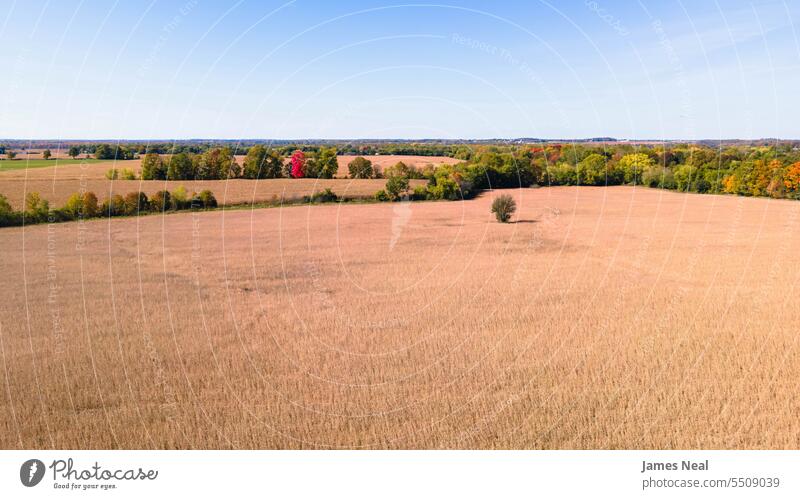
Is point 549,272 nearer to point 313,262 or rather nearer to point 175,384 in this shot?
point 313,262

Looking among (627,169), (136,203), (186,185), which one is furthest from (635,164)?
(136,203)

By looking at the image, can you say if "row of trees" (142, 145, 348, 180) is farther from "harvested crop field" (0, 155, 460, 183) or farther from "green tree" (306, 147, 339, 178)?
"harvested crop field" (0, 155, 460, 183)

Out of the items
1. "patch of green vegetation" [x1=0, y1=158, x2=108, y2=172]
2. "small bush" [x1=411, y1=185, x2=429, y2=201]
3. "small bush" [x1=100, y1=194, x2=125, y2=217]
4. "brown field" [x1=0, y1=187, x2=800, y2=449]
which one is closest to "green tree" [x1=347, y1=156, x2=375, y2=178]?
"small bush" [x1=411, y1=185, x2=429, y2=201]

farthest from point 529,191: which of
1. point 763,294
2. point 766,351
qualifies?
point 766,351

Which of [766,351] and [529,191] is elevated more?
[529,191]

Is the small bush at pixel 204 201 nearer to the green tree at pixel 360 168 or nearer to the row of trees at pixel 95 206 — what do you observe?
the row of trees at pixel 95 206
